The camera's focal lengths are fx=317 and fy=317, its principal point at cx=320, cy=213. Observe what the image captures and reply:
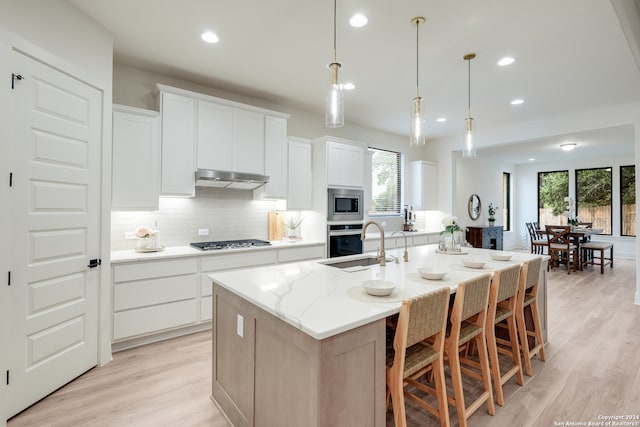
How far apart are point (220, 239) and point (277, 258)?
796 millimetres

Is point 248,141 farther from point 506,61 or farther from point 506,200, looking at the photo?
point 506,200

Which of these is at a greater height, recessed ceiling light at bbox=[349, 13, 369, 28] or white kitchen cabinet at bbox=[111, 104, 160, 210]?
recessed ceiling light at bbox=[349, 13, 369, 28]

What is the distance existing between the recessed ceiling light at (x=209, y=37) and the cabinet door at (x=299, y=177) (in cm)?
173

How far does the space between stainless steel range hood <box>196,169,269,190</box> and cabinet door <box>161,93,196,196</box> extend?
137 mm

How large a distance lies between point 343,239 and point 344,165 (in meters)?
1.10

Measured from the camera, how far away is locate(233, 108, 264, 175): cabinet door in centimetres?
383

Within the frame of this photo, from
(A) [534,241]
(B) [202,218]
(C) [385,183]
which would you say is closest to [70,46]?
(B) [202,218]

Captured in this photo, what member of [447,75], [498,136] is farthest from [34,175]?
[498,136]

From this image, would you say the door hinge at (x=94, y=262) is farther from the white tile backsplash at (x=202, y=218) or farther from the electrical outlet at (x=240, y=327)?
the electrical outlet at (x=240, y=327)

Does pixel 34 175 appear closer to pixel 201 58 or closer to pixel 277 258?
pixel 201 58

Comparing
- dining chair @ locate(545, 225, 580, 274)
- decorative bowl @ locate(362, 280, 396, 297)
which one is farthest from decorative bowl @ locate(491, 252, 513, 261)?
dining chair @ locate(545, 225, 580, 274)

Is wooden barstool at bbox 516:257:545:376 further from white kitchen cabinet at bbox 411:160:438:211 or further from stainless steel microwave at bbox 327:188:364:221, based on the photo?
white kitchen cabinet at bbox 411:160:438:211

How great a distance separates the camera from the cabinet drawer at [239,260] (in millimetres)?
3395

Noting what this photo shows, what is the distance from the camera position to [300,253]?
13.6 ft
